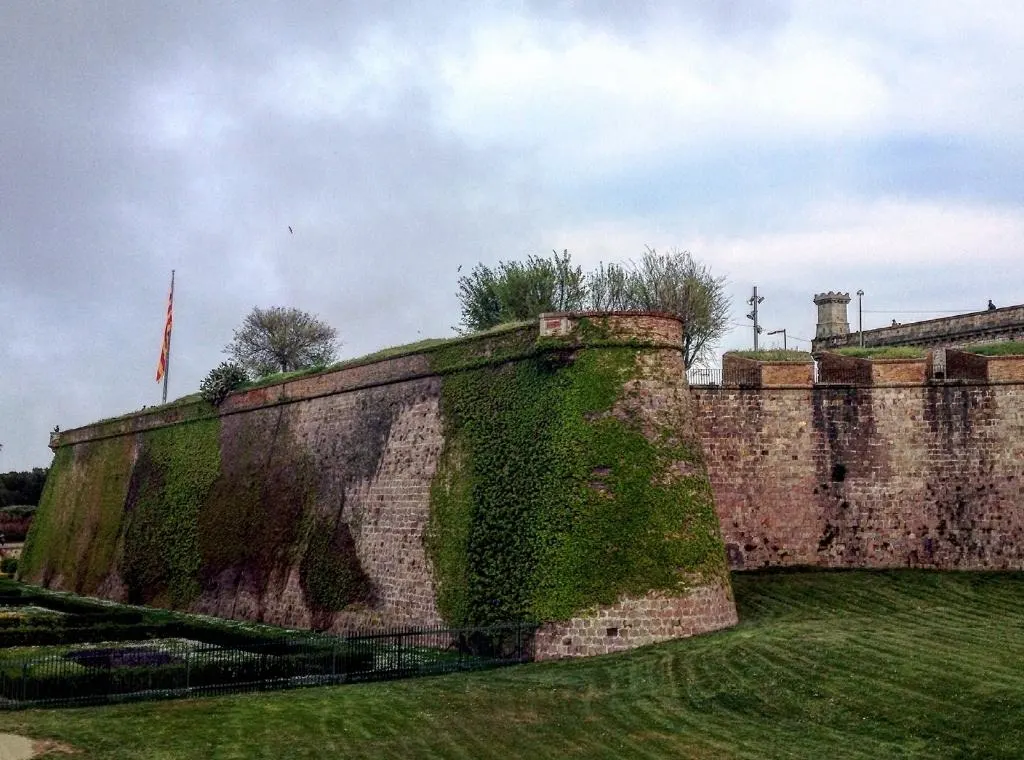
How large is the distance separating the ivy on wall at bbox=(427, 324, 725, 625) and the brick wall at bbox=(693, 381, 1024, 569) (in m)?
4.26

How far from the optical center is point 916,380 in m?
24.3

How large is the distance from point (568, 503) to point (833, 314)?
22.6 metres

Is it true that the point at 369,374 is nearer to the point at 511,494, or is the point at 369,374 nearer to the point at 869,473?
the point at 511,494

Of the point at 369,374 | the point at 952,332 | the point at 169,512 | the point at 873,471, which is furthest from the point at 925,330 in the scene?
the point at 169,512

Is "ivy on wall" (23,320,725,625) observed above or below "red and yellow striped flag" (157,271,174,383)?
below

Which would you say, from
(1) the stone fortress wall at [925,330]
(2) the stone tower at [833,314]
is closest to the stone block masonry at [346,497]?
(1) the stone fortress wall at [925,330]

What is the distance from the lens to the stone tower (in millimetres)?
39000

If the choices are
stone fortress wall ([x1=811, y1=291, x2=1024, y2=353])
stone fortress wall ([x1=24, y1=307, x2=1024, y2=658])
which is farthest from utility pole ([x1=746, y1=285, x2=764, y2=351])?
stone fortress wall ([x1=24, y1=307, x2=1024, y2=658])

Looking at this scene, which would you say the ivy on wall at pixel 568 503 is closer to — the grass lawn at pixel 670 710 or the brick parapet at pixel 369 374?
the brick parapet at pixel 369 374

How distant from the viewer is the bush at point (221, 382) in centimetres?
3459

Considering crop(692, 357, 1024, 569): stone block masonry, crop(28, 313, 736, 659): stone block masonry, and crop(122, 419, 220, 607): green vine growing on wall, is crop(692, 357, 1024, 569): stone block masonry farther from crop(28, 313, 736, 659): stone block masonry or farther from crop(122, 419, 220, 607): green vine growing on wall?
crop(122, 419, 220, 607): green vine growing on wall

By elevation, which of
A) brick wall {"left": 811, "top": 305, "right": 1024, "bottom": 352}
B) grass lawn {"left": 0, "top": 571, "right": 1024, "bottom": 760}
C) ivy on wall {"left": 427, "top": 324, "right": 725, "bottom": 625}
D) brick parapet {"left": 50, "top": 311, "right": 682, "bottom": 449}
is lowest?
grass lawn {"left": 0, "top": 571, "right": 1024, "bottom": 760}

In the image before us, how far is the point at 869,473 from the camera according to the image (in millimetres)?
24359

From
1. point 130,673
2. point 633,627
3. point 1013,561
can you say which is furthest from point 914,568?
point 130,673
